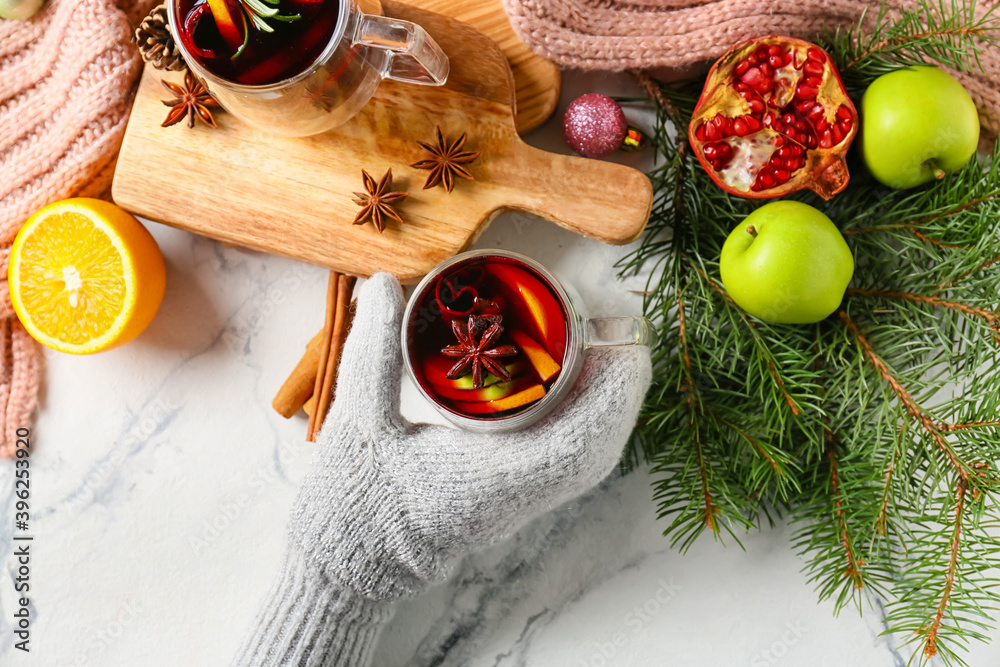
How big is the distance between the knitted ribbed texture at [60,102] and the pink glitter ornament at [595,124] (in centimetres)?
62

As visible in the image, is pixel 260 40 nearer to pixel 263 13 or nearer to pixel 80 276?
pixel 263 13

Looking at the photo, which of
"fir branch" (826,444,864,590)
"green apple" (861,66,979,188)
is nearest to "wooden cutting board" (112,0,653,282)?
"green apple" (861,66,979,188)

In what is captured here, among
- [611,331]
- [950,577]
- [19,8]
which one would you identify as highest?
[19,8]

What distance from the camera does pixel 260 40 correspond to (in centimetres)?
74

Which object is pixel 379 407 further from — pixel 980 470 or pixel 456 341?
pixel 980 470

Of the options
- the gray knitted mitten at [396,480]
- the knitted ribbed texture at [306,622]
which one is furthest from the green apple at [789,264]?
the knitted ribbed texture at [306,622]

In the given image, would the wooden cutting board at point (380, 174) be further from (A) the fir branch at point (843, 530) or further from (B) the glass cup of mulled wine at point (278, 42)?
(A) the fir branch at point (843, 530)

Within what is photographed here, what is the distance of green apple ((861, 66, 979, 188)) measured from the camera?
31.0 inches

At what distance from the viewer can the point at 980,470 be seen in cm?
78

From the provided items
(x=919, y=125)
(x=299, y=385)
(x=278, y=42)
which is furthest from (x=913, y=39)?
(x=299, y=385)

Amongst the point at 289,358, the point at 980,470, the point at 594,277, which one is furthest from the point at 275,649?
the point at 980,470

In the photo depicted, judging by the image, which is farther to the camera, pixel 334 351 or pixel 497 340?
pixel 334 351

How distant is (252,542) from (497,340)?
1.88 ft

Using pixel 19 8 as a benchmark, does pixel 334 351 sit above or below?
below
